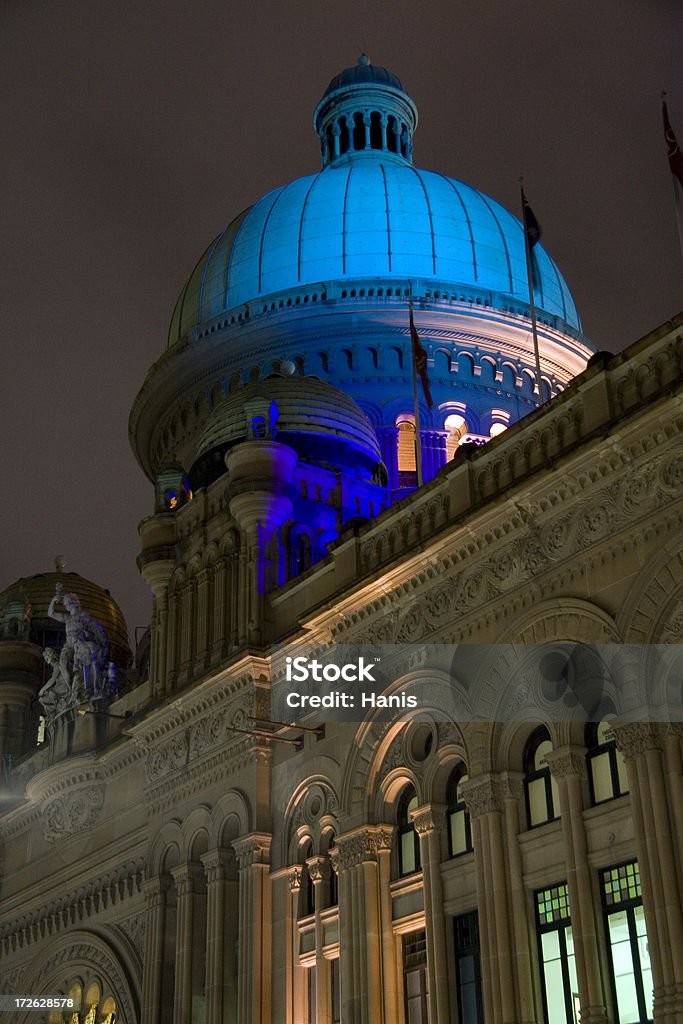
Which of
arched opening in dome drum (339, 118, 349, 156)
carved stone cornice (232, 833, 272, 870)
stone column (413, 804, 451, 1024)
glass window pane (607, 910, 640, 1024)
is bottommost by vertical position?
glass window pane (607, 910, 640, 1024)

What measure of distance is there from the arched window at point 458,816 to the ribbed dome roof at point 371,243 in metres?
28.3

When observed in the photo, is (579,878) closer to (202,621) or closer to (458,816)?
(458,816)

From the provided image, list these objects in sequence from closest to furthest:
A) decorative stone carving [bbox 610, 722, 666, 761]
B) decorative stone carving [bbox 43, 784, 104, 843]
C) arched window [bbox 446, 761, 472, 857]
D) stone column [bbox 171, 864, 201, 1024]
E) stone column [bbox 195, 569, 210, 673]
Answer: decorative stone carving [bbox 610, 722, 666, 761] < arched window [bbox 446, 761, 472, 857] < stone column [bbox 171, 864, 201, 1024] < stone column [bbox 195, 569, 210, 673] < decorative stone carving [bbox 43, 784, 104, 843]

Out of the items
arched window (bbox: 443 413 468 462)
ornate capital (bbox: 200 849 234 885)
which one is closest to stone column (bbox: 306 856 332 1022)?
ornate capital (bbox: 200 849 234 885)

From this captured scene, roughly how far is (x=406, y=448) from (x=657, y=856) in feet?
102

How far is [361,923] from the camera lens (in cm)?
3681

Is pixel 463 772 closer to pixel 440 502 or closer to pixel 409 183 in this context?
pixel 440 502

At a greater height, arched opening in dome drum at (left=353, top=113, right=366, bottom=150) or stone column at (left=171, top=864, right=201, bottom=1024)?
arched opening in dome drum at (left=353, top=113, right=366, bottom=150)

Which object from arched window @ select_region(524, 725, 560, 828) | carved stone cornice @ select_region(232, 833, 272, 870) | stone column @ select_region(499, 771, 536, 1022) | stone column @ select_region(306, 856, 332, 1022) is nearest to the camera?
stone column @ select_region(499, 771, 536, 1022)

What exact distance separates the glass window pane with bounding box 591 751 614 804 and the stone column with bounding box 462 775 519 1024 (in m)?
2.59

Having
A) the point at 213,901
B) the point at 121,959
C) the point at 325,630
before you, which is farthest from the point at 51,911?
the point at 325,630

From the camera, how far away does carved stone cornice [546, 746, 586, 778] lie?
3231 cm

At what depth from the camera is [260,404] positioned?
158 ft

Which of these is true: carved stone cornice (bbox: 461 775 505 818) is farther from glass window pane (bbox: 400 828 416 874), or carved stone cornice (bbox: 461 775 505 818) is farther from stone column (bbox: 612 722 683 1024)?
stone column (bbox: 612 722 683 1024)
